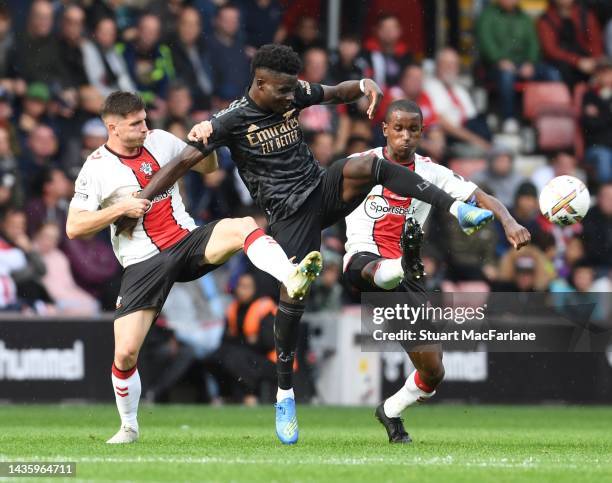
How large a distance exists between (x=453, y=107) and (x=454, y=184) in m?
9.77

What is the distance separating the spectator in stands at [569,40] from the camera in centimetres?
2033

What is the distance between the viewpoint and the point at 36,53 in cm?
1702

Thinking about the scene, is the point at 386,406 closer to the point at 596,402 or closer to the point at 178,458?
the point at 178,458

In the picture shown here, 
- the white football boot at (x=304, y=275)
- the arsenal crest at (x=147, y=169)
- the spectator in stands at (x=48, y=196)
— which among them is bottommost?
the spectator in stands at (x=48, y=196)

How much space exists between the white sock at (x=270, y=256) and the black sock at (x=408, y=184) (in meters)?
0.81

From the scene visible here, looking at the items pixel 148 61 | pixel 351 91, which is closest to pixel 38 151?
pixel 148 61

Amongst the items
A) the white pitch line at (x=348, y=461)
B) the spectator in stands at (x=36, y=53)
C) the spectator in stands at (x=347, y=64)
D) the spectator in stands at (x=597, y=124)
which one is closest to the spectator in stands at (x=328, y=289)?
the spectator in stands at (x=347, y=64)

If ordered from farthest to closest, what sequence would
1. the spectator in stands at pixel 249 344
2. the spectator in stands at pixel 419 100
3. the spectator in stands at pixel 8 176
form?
the spectator in stands at pixel 419 100
the spectator in stands at pixel 8 176
the spectator in stands at pixel 249 344

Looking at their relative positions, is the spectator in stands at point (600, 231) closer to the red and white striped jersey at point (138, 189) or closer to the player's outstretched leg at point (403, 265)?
the player's outstretched leg at point (403, 265)

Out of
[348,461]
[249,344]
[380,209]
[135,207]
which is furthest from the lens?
[249,344]

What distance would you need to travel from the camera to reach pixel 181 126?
16.8m

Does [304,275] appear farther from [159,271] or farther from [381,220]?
[381,220]

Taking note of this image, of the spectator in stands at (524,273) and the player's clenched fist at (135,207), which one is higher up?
the player's clenched fist at (135,207)

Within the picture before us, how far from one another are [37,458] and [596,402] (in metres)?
9.48
